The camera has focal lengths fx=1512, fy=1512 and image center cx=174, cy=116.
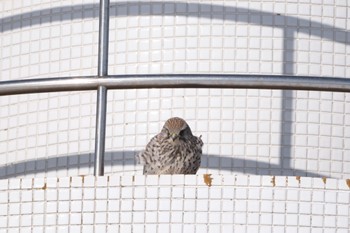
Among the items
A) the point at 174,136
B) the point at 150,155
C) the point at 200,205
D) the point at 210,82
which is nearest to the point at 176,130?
the point at 174,136

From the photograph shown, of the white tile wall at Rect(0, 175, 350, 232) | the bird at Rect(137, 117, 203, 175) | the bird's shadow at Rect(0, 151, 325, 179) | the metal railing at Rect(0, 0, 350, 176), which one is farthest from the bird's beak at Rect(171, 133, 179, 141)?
the white tile wall at Rect(0, 175, 350, 232)

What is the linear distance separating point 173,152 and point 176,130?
12 centimetres

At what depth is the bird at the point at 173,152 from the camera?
23.1 feet

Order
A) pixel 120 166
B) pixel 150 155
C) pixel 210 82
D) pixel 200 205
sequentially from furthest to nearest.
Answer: pixel 120 166 < pixel 150 155 < pixel 210 82 < pixel 200 205

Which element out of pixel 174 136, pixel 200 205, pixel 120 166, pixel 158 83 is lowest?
pixel 200 205

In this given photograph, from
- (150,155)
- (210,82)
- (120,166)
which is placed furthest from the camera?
(120,166)

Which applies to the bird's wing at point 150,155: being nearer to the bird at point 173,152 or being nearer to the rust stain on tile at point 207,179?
the bird at point 173,152

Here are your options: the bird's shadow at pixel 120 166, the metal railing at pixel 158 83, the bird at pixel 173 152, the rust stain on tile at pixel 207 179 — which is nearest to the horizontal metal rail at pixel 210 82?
the metal railing at pixel 158 83

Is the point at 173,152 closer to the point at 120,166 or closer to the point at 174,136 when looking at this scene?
the point at 174,136

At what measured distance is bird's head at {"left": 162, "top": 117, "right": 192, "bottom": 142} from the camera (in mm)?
7088

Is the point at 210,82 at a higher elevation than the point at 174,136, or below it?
higher

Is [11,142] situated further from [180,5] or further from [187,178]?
[187,178]

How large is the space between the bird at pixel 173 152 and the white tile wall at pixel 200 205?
1244mm

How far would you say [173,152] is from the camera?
7133mm
